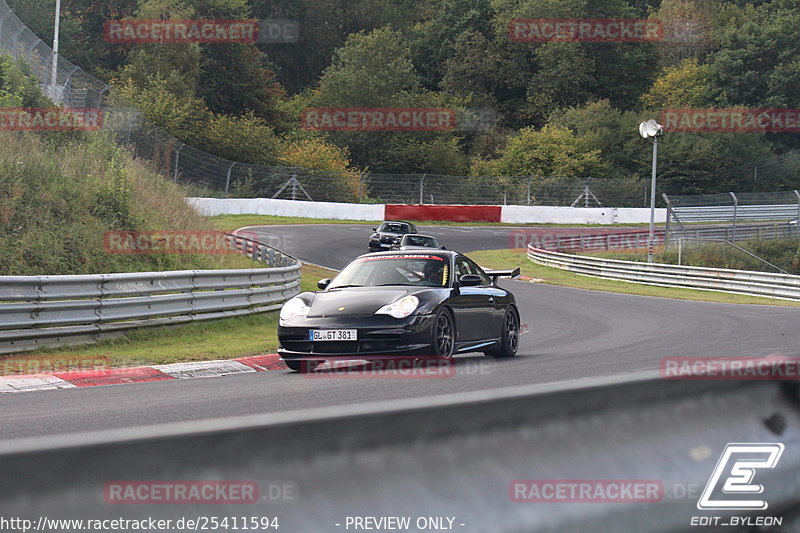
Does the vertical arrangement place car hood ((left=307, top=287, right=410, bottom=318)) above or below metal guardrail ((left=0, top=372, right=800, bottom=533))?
below

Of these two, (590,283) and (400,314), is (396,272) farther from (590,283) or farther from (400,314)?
(590,283)

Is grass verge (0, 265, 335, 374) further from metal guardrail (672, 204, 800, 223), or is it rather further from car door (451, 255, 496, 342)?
metal guardrail (672, 204, 800, 223)

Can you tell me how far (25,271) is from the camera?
46.9 ft

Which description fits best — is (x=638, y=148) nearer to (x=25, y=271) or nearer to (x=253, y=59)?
(x=253, y=59)

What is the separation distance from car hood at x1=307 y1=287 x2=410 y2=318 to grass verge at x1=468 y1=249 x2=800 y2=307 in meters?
16.6

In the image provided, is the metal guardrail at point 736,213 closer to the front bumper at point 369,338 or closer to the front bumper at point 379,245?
the front bumper at point 379,245

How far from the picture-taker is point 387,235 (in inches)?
1404

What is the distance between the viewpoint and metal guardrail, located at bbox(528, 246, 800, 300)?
89.5ft

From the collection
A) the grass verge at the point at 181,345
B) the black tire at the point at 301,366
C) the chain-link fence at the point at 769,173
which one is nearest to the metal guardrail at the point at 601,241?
the grass verge at the point at 181,345

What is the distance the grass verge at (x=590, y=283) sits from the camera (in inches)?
1064

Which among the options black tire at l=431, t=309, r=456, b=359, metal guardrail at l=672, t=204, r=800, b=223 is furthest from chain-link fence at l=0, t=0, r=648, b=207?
black tire at l=431, t=309, r=456, b=359

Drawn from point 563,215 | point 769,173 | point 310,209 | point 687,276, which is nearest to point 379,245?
point 687,276

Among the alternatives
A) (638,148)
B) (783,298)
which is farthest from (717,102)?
(783,298)

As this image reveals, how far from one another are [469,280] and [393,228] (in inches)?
987
